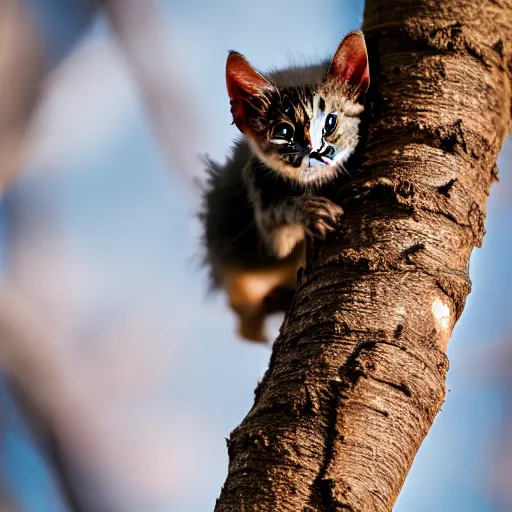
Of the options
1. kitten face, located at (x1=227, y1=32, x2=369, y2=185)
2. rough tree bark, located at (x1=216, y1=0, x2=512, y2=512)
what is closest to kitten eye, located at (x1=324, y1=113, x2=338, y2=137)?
kitten face, located at (x1=227, y1=32, x2=369, y2=185)

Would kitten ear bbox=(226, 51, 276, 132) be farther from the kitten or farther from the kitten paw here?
the kitten paw

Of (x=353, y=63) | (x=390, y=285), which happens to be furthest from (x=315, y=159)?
(x=390, y=285)

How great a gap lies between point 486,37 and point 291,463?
43.6 inches

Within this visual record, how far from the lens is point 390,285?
150cm

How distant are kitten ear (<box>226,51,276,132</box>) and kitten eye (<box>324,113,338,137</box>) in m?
0.18

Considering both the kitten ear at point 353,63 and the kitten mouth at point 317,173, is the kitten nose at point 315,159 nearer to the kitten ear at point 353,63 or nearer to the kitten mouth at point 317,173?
the kitten mouth at point 317,173

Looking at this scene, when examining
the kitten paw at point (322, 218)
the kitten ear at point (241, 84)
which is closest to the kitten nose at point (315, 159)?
the kitten paw at point (322, 218)

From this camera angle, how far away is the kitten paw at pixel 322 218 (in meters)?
1.67

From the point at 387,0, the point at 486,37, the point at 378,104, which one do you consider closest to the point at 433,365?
the point at 378,104

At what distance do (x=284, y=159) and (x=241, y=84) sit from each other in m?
0.21

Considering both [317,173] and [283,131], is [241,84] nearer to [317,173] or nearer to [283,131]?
[283,131]

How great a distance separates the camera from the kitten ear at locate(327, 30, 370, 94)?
174 centimetres

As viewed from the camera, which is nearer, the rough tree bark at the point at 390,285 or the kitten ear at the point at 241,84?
the rough tree bark at the point at 390,285

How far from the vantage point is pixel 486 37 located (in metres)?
1.80
